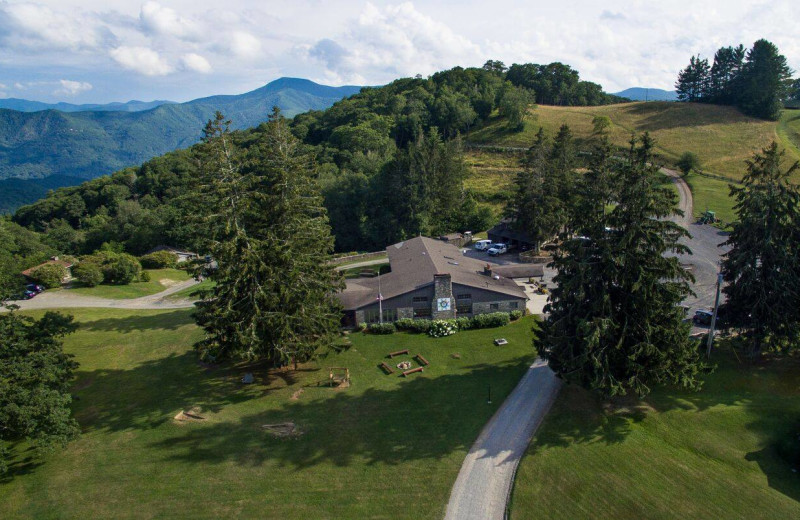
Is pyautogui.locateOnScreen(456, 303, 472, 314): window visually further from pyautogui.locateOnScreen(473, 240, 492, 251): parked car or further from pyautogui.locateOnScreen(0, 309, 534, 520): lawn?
pyautogui.locateOnScreen(473, 240, 492, 251): parked car

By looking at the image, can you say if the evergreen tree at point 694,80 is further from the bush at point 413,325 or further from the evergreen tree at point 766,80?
the bush at point 413,325

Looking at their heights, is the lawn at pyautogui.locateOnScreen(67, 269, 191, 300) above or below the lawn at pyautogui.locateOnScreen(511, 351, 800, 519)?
above

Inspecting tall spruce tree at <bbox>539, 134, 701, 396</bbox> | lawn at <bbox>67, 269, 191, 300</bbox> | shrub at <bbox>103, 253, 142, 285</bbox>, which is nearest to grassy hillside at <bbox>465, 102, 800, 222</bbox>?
lawn at <bbox>67, 269, 191, 300</bbox>

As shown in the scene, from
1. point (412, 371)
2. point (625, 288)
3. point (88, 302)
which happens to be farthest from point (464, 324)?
point (88, 302)

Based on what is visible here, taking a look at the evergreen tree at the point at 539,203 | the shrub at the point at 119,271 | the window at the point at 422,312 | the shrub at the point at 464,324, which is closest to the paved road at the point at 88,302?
the shrub at the point at 119,271

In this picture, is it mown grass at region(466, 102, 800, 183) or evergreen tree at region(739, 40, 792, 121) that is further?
evergreen tree at region(739, 40, 792, 121)

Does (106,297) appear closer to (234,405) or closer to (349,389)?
(234,405)

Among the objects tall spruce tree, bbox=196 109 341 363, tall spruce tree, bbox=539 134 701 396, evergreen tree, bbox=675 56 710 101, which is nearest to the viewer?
tall spruce tree, bbox=539 134 701 396

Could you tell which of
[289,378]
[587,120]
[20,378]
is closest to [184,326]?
[289,378]
